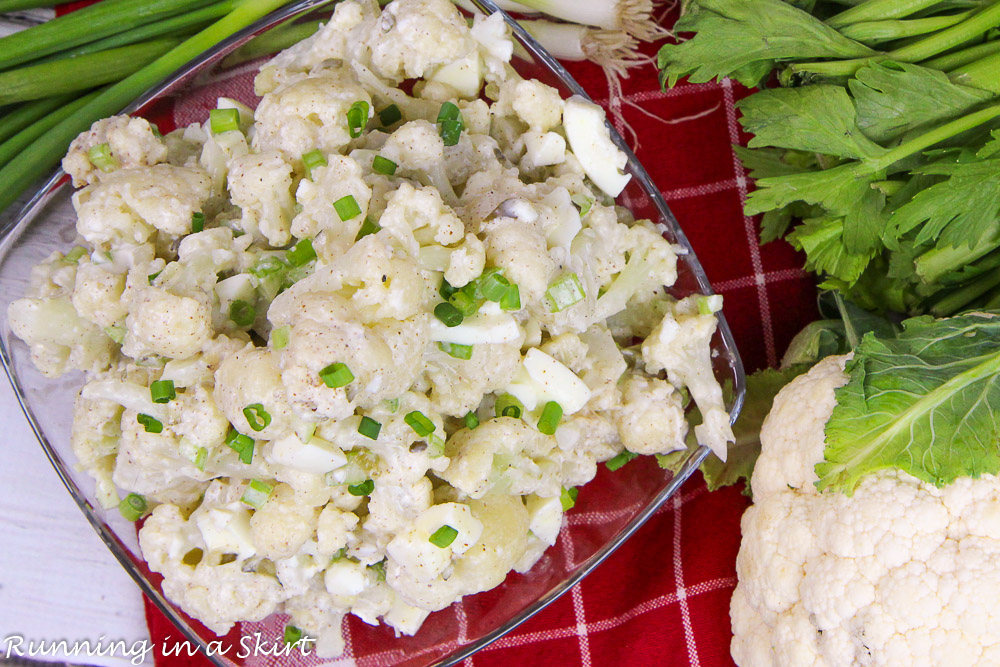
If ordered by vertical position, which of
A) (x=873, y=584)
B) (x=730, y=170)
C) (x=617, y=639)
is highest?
(x=730, y=170)

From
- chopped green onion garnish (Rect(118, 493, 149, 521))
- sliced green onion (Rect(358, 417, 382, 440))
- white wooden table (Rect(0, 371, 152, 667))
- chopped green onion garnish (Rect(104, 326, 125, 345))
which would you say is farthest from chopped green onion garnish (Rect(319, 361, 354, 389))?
white wooden table (Rect(0, 371, 152, 667))

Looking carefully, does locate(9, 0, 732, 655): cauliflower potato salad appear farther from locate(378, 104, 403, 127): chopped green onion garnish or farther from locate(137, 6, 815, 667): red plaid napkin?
locate(137, 6, 815, 667): red plaid napkin

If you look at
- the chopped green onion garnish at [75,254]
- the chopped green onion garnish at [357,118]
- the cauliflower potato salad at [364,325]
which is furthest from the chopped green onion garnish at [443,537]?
the chopped green onion garnish at [75,254]

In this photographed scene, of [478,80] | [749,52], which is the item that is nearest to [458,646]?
[478,80]

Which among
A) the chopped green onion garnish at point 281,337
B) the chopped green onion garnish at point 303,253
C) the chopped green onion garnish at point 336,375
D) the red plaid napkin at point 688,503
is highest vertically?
the chopped green onion garnish at point 303,253

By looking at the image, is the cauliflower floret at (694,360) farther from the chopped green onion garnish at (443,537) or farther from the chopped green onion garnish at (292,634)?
the chopped green onion garnish at (292,634)

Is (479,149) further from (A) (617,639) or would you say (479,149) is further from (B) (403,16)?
(A) (617,639)

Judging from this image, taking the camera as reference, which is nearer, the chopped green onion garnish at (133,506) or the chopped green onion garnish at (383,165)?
the chopped green onion garnish at (383,165)
